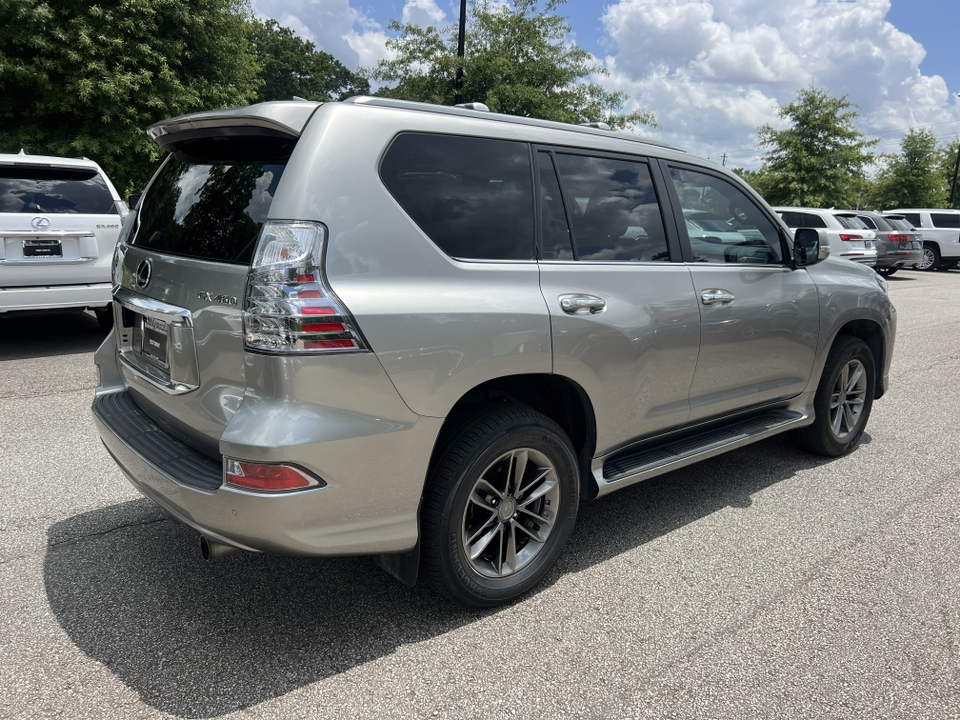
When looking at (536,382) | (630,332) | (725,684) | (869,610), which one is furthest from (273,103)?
(869,610)

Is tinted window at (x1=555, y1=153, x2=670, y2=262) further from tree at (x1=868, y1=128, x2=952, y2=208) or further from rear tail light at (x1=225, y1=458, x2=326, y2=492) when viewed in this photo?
tree at (x1=868, y1=128, x2=952, y2=208)

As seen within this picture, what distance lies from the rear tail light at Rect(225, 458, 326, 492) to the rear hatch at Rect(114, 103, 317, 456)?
203mm

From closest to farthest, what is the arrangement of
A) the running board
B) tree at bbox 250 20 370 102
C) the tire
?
the running board, the tire, tree at bbox 250 20 370 102

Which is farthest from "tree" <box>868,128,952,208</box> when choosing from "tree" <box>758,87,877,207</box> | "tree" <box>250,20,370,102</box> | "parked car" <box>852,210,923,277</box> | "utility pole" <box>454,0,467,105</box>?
"tree" <box>250,20,370,102</box>

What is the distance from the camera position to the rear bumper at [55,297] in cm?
700

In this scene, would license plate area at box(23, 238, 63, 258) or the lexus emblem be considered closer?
the lexus emblem

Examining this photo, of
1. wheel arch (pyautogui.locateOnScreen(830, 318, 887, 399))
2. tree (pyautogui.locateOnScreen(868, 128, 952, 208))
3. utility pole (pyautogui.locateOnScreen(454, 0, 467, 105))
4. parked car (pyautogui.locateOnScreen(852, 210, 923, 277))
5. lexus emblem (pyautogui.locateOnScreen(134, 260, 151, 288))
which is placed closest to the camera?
lexus emblem (pyautogui.locateOnScreen(134, 260, 151, 288))

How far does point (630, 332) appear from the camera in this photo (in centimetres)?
324

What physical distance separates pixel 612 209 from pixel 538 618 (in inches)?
70.6

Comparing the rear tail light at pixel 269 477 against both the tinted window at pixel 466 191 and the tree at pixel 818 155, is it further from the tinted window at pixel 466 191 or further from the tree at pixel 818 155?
the tree at pixel 818 155

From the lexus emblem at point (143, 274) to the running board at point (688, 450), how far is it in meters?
2.01

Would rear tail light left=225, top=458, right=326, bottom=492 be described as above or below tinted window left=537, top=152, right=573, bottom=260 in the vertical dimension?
below

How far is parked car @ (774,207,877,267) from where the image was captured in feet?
56.2

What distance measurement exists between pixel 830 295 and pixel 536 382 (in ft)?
7.49
